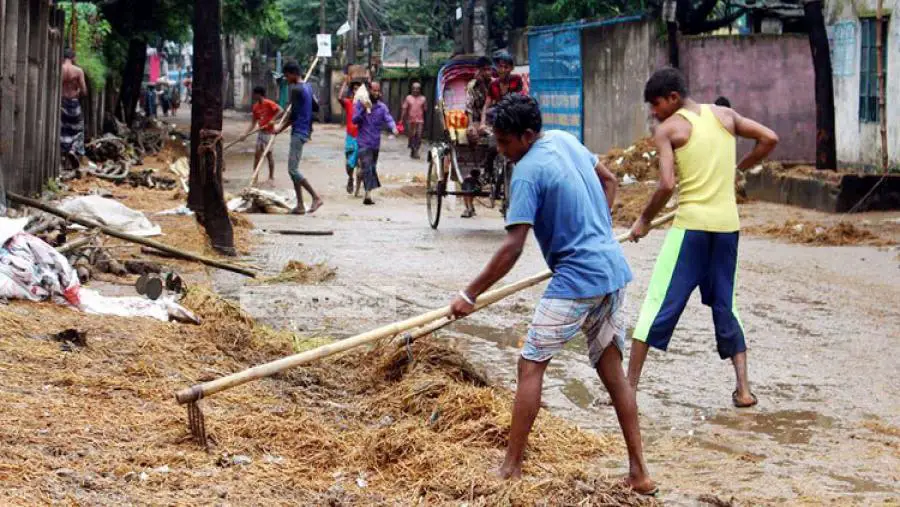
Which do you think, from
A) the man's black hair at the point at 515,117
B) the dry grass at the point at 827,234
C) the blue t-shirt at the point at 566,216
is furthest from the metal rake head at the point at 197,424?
the dry grass at the point at 827,234

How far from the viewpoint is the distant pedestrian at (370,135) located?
20647 mm

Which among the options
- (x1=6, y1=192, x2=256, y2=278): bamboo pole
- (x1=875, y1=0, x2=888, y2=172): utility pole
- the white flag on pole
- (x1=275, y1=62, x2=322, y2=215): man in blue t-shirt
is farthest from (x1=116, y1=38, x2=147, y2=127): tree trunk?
(x1=6, y1=192, x2=256, y2=278): bamboo pole

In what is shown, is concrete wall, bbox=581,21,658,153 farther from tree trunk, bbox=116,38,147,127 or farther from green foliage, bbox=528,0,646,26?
tree trunk, bbox=116,38,147,127

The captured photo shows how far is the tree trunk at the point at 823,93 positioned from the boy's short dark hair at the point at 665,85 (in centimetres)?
1238

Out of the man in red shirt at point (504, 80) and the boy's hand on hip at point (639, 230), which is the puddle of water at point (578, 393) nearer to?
the boy's hand on hip at point (639, 230)

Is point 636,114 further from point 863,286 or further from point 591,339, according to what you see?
point 591,339

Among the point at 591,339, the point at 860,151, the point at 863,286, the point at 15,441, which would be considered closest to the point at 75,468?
the point at 15,441

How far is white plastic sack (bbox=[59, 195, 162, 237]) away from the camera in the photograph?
12.7m

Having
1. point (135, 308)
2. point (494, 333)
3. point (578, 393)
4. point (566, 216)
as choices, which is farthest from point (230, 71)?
point (566, 216)

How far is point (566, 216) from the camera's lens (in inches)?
215

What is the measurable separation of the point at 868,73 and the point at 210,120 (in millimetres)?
11166

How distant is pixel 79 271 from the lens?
1008cm

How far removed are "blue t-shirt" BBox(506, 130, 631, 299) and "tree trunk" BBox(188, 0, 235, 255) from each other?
8.01 m

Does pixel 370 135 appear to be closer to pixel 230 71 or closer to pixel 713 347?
pixel 713 347
